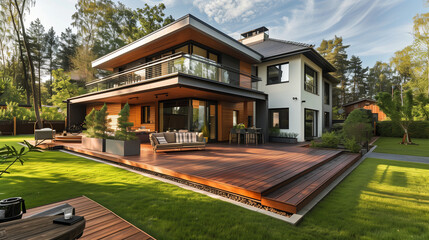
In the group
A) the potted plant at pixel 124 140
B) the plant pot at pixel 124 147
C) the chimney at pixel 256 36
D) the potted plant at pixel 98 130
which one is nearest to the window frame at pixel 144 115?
the potted plant at pixel 98 130

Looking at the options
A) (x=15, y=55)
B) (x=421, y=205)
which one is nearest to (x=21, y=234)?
(x=421, y=205)

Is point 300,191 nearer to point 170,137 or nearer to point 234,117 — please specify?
point 170,137

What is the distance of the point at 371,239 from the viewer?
2.46 metres

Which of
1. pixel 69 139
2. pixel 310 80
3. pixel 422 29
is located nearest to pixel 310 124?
pixel 310 80

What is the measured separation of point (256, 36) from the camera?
1694cm

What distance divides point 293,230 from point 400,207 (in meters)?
2.39

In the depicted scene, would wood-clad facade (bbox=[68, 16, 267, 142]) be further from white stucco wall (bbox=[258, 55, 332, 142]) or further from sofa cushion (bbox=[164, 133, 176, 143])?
sofa cushion (bbox=[164, 133, 176, 143])

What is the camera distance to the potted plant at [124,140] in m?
6.73

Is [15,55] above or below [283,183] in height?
above

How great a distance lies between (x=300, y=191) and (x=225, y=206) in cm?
154

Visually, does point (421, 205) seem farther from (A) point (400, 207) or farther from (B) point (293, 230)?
(B) point (293, 230)

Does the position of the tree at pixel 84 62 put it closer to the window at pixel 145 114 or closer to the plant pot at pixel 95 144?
the window at pixel 145 114

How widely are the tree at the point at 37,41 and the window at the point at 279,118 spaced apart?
3495cm

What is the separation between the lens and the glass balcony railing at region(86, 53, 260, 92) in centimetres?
835
